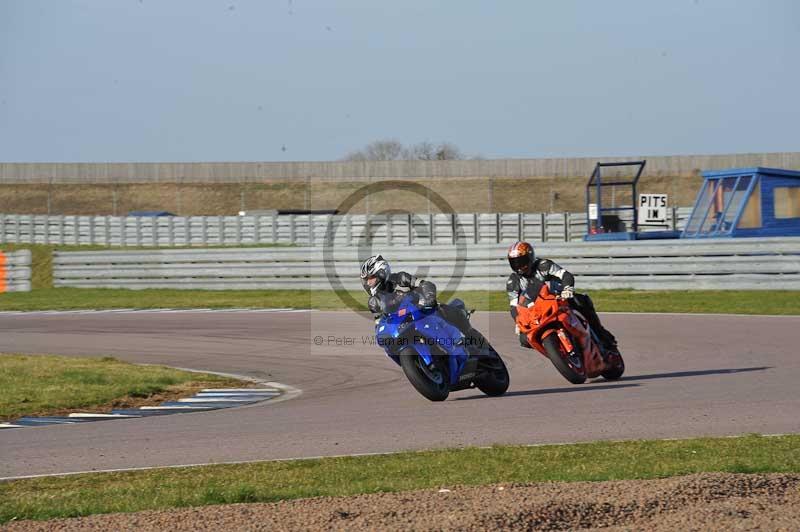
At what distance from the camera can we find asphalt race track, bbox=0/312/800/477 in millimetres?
9133

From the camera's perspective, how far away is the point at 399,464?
8.01 metres

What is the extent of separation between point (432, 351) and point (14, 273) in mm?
22272

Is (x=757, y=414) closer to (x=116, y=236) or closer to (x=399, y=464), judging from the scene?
(x=399, y=464)

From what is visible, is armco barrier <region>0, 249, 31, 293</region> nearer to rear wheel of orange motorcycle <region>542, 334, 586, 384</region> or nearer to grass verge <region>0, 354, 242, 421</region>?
grass verge <region>0, 354, 242, 421</region>

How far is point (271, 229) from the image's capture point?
4100cm

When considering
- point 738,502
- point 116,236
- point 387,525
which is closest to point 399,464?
point 387,525

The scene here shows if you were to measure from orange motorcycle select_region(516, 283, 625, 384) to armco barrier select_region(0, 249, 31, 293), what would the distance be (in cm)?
2145

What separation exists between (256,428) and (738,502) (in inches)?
194

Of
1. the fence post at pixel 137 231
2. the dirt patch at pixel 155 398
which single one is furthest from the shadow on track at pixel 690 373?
the fence post at pixel 137 231

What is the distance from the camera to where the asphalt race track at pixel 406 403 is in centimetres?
913

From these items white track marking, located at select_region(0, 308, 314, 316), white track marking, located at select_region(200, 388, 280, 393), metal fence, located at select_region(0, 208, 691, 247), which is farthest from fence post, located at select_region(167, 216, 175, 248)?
white track marking, located at select_region(200, 388, 280, 393)

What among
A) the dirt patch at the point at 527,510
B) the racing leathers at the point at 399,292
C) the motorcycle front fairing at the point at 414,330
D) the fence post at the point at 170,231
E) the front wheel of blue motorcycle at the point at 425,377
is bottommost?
the dirt patch at the point at 527,510

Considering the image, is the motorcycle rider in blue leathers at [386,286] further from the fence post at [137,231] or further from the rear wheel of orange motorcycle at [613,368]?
the fence post at [137,231]

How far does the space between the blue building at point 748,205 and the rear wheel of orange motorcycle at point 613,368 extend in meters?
15.3
